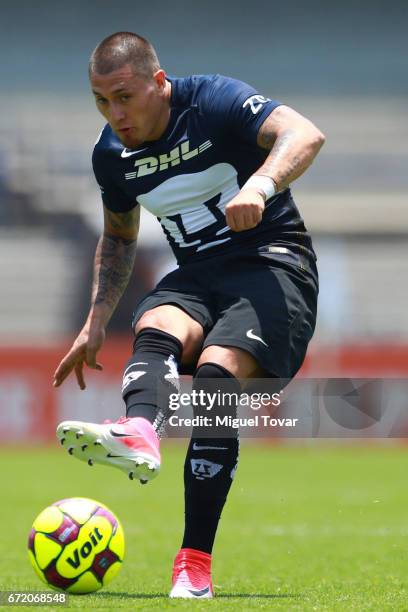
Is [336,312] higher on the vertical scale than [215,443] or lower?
lower

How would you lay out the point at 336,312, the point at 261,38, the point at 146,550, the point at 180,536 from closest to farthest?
the point at 146,550, the point at 180,536, the point at 336,312, the point at 261,38

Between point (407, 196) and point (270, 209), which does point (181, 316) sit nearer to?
point (270, 209)

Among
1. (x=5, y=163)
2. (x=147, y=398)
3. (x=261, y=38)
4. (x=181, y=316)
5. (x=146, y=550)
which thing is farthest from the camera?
(x=261, y=38)

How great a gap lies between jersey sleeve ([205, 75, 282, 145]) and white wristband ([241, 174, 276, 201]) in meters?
0.35

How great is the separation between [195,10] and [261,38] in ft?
4.78

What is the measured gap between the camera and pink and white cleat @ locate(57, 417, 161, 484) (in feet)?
12.3

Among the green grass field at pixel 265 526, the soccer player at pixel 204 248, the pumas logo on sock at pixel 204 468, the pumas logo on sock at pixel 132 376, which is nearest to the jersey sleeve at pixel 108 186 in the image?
the soccer player at pixel 204 248

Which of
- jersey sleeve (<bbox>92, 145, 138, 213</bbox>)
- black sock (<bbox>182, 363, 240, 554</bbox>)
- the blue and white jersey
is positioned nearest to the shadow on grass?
black sock (<bbox>182, 363, 240, 554</bbox>)

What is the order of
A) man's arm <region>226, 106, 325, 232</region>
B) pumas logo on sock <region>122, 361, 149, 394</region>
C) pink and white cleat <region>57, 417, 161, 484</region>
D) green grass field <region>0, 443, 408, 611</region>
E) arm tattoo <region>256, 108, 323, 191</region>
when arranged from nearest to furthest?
pink and white cleat <region>57, 417, 161, 484</region>
man's arm <region>226, 106, 325, 232</region>
arm tattoo <region>256, 108, 323, 191</region>
pumas logo on sock <region>122, 361, 149, 394</region>
green grass field <region>0, 443, 408, 611</region>

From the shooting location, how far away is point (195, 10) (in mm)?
23109

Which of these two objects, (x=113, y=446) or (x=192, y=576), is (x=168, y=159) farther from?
(x=192, y=576)

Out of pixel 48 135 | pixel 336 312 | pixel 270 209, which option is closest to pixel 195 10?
pixel 48 135

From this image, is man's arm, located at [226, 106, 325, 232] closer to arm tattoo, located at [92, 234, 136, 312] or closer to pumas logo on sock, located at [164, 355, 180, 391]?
pumas logo on sock, located at [164, 355, 180, 391]

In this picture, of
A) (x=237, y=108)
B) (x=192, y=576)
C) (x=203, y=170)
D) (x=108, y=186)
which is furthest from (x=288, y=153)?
(x=192, y=576)
